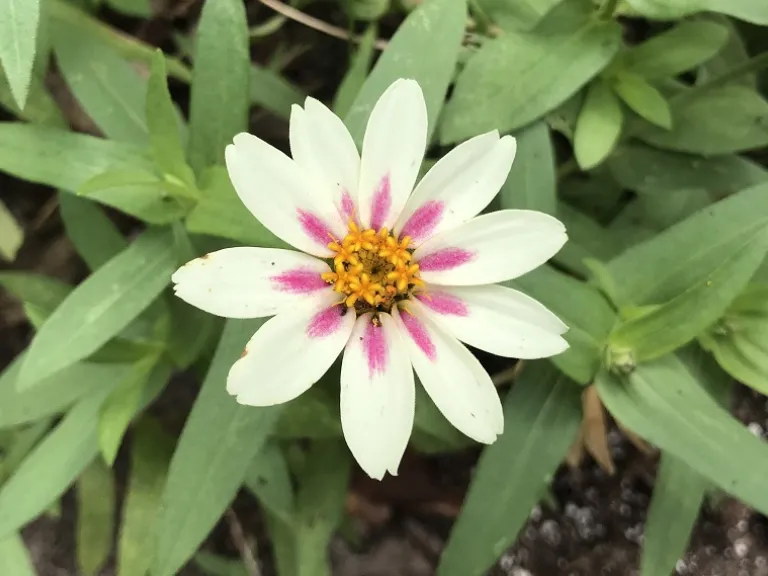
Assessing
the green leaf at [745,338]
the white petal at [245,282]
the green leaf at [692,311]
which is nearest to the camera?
the white petal at [245,282]

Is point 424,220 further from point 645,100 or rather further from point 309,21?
point 309,21

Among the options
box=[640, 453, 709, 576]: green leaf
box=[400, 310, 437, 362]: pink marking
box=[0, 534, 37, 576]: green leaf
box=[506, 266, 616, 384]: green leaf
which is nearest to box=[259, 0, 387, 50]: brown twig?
box=[506, 266, 616, 384]: green leaf

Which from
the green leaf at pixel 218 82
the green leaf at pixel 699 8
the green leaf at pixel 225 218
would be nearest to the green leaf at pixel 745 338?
the green leaf at pixel 699 8

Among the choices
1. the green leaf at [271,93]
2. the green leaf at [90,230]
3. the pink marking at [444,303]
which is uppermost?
the pink marking at [444,303]

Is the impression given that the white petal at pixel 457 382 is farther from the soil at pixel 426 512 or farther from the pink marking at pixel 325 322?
the soil at pixel 426 512

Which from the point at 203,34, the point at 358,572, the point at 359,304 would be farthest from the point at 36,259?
the point at 359,304

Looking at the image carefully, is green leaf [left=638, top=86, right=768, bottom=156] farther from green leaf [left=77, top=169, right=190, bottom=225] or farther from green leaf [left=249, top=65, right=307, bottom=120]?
green leaf [left=77, top=169, right=190, bottom=225]
